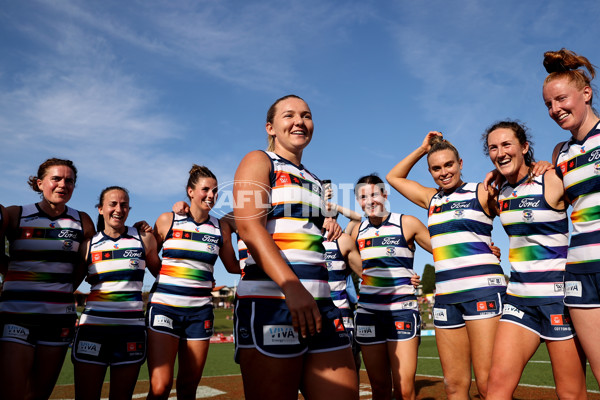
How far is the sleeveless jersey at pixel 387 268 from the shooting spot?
602 centimetres

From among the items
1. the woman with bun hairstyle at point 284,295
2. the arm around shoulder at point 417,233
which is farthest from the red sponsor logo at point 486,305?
the woman with bun hairstyle at point 284,295

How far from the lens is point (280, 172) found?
3.03 metres

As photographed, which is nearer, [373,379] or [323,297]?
[323,297]

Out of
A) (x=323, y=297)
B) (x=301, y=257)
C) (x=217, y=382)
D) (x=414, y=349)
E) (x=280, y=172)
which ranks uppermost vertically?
(x=280, y=172)

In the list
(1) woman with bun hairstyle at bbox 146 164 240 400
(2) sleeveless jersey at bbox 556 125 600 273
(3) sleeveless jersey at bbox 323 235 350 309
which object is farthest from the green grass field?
(1) woman with bun hairstyle at bbox 146 164 240 400

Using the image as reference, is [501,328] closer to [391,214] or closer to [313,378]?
[313,378]

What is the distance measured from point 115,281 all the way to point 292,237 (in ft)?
11.0

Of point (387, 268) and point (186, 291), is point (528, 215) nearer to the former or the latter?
point (387, 268)

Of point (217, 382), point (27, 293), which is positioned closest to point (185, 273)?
point (27, 293)

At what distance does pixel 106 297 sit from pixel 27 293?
0.80 meters

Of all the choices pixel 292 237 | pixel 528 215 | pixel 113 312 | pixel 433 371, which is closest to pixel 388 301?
pixel 528 215

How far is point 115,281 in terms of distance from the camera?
538 centimetres

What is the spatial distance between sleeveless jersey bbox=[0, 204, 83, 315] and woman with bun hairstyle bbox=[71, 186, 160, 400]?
0.84 ft

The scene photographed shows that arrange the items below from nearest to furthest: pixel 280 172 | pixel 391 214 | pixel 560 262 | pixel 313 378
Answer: pixel 313 378 → pixel 280 172 → pixel 560 262 → pixel 391 214
